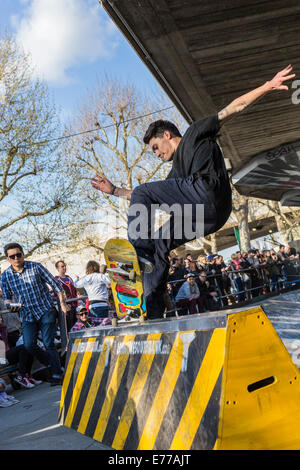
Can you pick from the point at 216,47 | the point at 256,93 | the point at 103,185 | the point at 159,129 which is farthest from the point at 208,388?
the point at 216,47

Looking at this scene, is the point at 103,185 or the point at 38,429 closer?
the point at 38,429

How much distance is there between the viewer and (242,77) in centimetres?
682

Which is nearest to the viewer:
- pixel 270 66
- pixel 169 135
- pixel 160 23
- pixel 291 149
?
pixel 169 135

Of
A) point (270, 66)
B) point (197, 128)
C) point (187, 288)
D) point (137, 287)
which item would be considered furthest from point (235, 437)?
point (187, 288)

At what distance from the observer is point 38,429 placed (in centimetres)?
325

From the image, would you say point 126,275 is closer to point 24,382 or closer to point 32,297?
point 32,297

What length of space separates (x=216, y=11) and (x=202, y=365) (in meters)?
4.50

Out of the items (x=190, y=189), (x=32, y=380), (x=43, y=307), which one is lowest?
(x=32, y=380)

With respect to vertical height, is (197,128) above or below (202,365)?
above

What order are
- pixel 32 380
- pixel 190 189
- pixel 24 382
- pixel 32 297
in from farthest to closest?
pixel 32 380, pixel 24 382, pixel 32 297, pixel 190 189

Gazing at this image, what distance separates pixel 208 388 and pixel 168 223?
77.8 inches

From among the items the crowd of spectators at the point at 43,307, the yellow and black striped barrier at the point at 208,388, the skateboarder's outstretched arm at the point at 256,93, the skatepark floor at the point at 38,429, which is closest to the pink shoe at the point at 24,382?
the crowd of spectators at the point at 43,307

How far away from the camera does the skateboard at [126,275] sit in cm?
344
